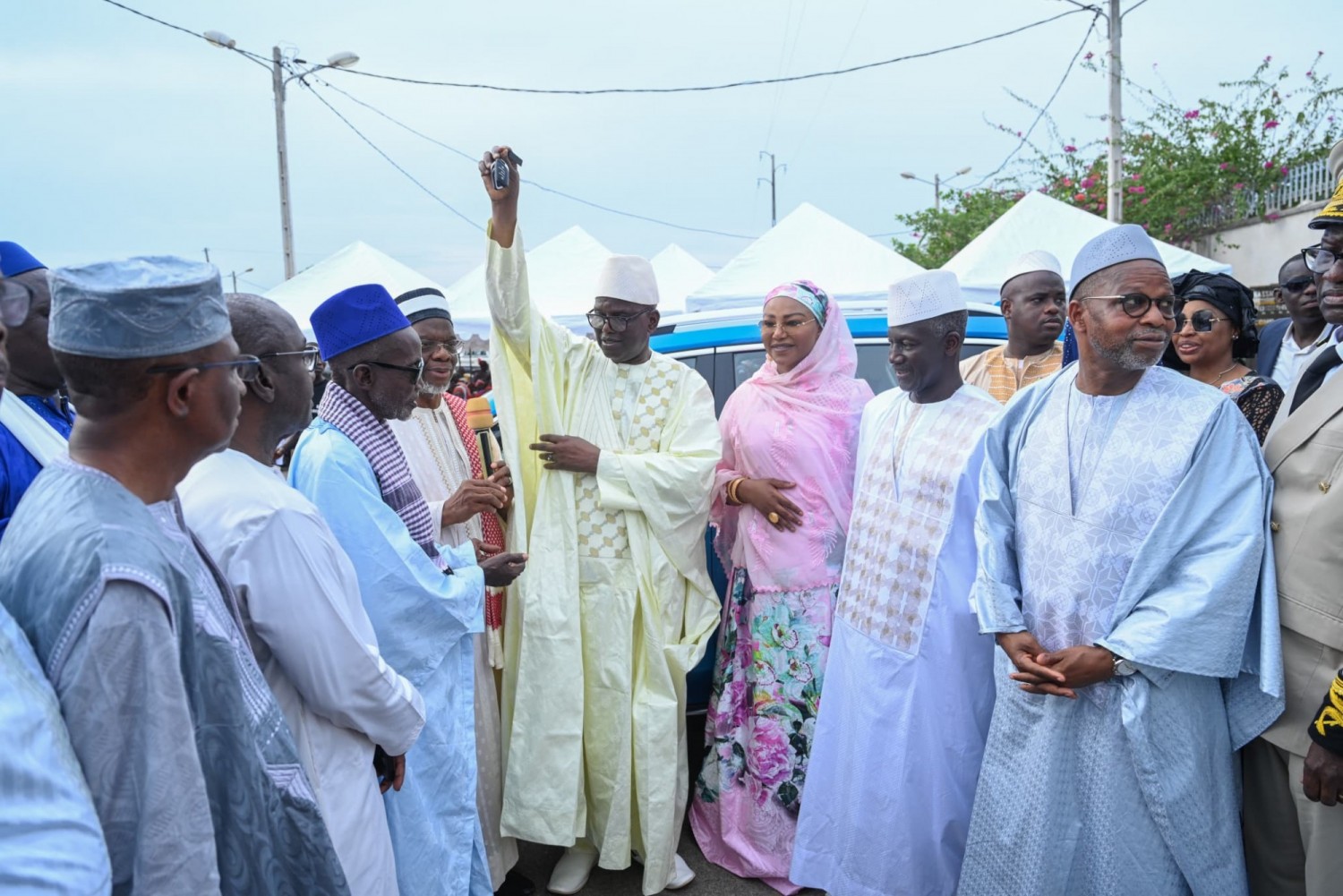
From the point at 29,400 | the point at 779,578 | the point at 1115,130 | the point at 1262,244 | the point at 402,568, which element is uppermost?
the point at 1115,130

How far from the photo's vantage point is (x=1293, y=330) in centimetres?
445

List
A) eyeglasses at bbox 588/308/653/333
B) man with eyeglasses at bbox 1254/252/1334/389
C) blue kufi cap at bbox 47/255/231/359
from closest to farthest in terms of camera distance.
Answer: blue kufi cap at bbox 47/255/231/359 → eyeglasses at bbox 588/308/653/333 → man with eyeglasses at bbox 1254/252/1334/389

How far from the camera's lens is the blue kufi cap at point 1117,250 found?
253 centimetres

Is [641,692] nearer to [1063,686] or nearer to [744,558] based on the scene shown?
[744,558]

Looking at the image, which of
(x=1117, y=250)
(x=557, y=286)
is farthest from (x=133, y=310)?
(x=557, y=286)

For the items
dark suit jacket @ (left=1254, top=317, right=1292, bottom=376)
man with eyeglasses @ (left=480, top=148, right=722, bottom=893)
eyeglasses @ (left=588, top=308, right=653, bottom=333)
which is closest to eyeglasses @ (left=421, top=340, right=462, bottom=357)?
man with eyeglasses @ (left=480, top=148, right=722, bottom=893)

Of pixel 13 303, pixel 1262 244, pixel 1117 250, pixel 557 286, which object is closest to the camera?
pixel 13 303

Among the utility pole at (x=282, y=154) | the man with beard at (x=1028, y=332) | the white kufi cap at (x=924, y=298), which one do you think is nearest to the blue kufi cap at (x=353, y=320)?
the white kufi cap at (x=924, y=298)

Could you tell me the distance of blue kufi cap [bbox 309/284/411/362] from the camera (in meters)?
2.43

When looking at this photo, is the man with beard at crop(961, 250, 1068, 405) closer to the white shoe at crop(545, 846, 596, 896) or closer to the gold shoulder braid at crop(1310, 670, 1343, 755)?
the gold shoulder braid at crop(1310, 670, 1343, 755)

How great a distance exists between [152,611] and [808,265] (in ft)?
29.2

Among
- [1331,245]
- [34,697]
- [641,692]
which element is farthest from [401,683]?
[1331,245]

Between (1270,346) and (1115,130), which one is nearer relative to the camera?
(1270,346)

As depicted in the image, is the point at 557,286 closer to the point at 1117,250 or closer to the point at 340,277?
the point at 340,277
